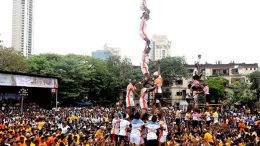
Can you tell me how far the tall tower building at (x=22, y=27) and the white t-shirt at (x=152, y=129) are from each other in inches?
2794

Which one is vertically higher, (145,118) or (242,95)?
(242,95)

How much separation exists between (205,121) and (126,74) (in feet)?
80.3

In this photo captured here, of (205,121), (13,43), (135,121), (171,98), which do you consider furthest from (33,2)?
(135,121)

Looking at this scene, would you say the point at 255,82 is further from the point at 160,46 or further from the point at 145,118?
the point at 160,46

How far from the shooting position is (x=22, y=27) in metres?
77.5

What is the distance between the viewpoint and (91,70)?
138ft

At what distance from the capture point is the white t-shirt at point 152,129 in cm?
870

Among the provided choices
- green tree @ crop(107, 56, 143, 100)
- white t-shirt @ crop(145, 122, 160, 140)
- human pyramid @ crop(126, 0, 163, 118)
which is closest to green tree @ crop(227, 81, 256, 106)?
green tree @ crop(107, 56, 143, 100)

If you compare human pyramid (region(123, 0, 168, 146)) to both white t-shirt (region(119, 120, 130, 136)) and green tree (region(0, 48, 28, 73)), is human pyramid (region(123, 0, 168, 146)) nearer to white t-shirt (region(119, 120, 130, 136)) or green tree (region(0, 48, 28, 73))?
white t-shirt (region(119, 120, 130, 136))

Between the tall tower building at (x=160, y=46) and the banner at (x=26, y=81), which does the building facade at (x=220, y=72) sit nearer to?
the banner at (x=26, y=81)

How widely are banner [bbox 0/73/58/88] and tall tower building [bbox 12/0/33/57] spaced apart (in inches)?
1854

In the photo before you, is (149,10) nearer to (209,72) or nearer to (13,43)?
(209,72)

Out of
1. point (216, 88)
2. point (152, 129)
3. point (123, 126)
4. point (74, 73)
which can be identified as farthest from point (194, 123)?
point (216, 88)

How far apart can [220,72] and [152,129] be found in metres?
45.6
